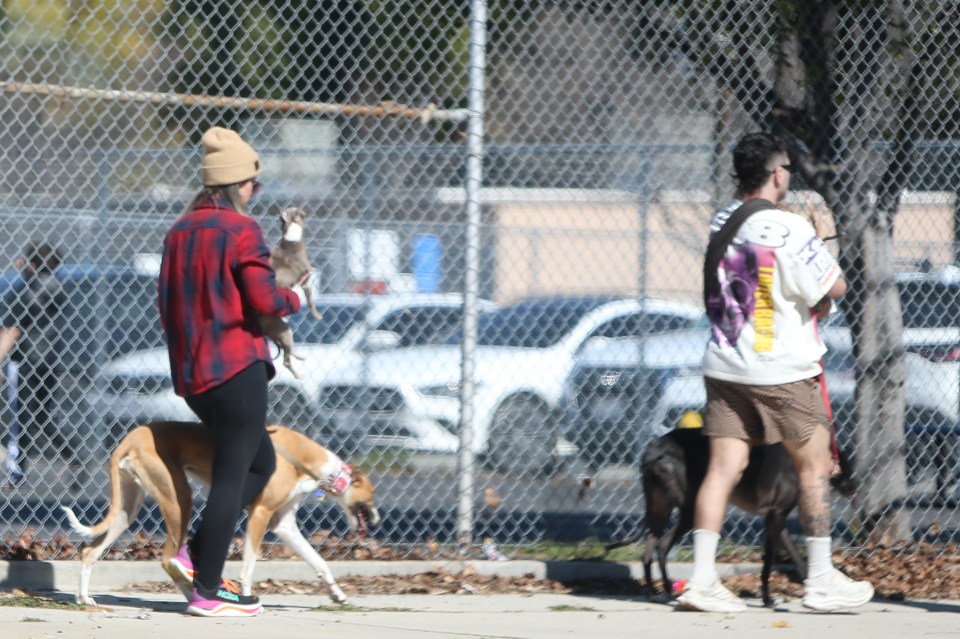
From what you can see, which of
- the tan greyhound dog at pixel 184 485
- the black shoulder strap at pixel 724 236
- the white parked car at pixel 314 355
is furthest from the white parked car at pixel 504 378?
the black shoulder strap at pixel 724 236

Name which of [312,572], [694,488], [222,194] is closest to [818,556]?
[694,488]

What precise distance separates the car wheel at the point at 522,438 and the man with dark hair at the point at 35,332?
253 centimetres

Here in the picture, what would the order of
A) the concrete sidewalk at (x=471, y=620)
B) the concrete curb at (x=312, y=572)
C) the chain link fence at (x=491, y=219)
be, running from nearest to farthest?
1. the concrete sidewalk at (x=471, y=620)
2. the concrete curb at (x=312, y=572)
3. the chain link fence at (x=491, y=219)

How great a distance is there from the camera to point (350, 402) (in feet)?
29.7

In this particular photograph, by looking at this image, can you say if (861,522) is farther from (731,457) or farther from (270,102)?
(270,102)

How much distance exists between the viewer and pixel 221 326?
4.78 meters

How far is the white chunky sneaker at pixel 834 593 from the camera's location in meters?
5.30

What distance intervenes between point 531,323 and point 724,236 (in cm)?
357

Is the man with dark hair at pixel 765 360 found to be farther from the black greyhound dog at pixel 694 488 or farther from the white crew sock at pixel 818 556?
the black greyhound dog at pixel 694 488

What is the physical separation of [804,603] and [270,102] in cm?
332

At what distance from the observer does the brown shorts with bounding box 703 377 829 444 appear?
510cm

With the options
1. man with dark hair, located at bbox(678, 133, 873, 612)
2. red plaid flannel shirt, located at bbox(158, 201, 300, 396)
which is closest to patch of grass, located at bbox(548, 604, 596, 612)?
man with dark hair, located at bbox(678, 133, 873, 612)

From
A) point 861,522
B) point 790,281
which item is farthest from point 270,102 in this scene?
point 861,522

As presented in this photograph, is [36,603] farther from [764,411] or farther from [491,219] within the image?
[491,219]
